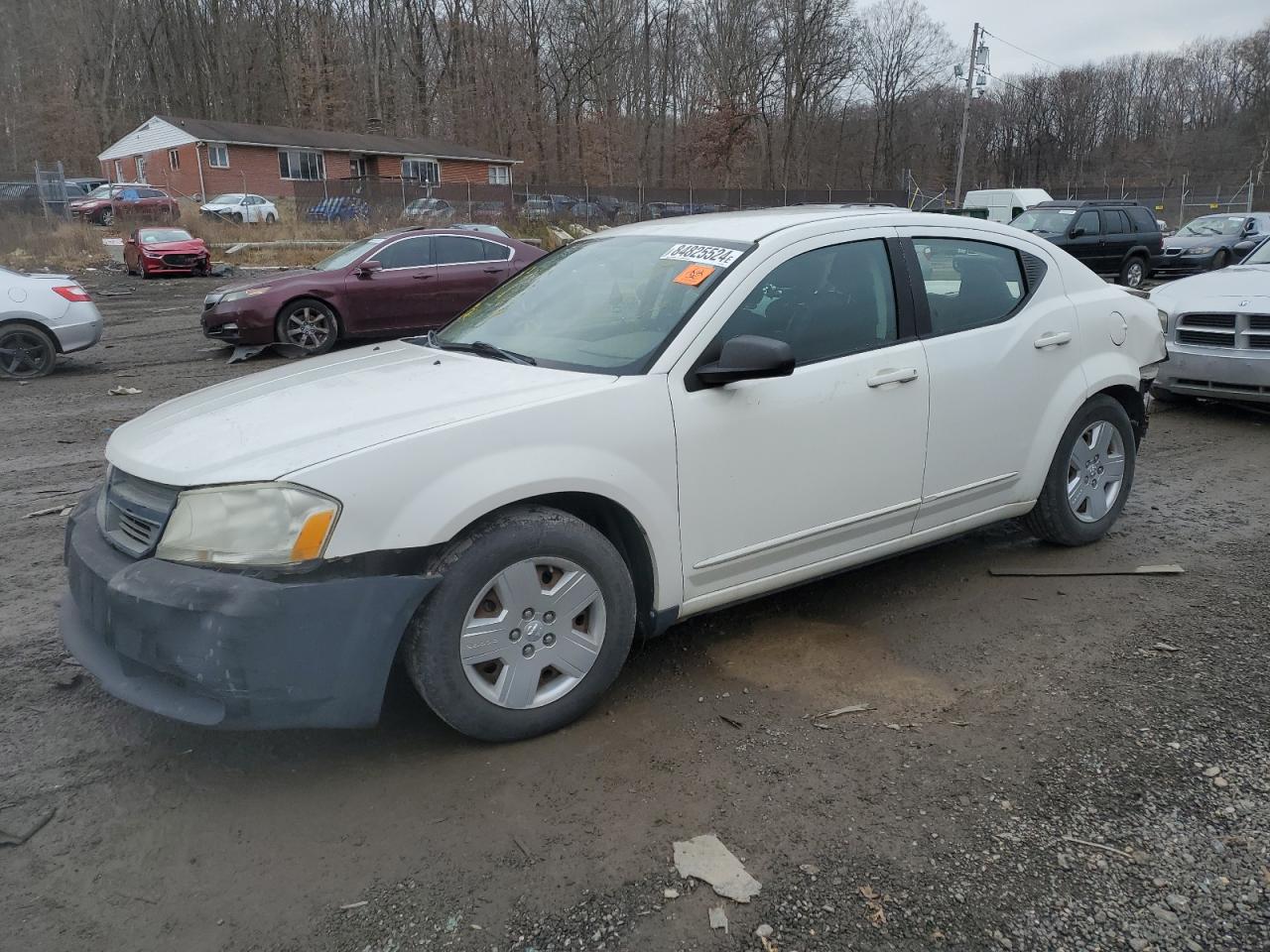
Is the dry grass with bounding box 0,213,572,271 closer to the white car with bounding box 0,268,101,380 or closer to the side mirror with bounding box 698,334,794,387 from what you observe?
the white car with bounding box 0,268,101,380

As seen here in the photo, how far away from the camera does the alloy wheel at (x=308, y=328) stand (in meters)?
11.4

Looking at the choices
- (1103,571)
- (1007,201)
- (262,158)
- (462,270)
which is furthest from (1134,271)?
(262,158)

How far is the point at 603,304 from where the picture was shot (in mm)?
3779

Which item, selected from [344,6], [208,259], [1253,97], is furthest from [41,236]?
[1253,97]

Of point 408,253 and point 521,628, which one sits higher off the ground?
point 408,253

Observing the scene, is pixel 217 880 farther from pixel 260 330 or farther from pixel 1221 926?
pixel 260 330

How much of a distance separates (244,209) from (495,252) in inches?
1056

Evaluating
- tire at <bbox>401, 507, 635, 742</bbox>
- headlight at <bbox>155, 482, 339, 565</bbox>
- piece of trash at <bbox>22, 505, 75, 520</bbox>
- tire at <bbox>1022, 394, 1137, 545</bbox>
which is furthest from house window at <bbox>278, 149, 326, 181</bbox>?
tire at <bbox>401, 507, 635, 742</bbox>

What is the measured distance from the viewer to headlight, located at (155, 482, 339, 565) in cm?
266

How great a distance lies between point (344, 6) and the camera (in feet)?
199

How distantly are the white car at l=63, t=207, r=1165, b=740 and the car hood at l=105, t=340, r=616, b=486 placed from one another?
15mm

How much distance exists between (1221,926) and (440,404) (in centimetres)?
259

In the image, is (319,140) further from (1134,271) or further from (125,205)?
(1134,271)

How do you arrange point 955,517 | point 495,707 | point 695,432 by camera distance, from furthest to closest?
point 955,517
point 695,432
point 495,707
